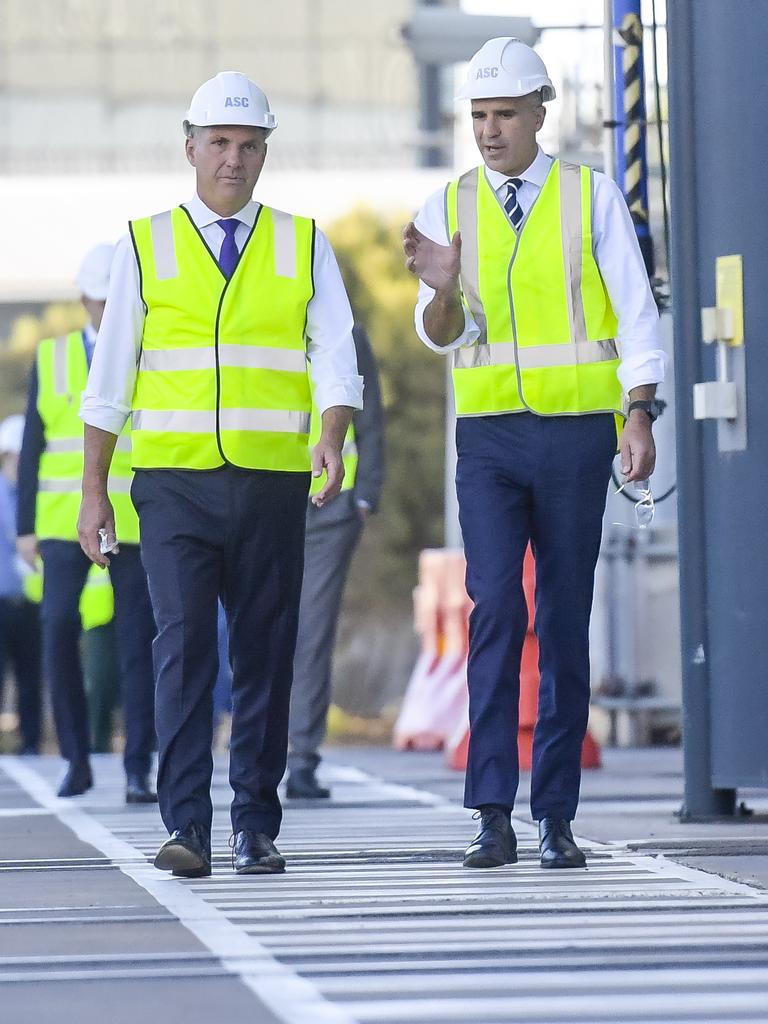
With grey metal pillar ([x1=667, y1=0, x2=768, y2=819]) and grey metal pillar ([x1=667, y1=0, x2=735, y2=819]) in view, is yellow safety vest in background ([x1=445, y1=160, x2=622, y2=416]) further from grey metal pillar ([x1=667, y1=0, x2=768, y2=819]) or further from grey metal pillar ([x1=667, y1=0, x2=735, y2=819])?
grey metal pillar ([x1=667, y1=0, x2=735, y2=819])

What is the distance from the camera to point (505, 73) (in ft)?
22.5

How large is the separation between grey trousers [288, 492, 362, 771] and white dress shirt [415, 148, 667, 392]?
10.5 feet

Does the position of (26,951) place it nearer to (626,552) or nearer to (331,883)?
(331,883)

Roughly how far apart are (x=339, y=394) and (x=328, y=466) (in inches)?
10.4

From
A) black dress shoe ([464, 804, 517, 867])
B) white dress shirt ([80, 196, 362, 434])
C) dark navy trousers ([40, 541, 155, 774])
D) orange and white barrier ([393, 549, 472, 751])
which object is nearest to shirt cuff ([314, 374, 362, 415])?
white dress shirt ([80, 196, 362, 434])

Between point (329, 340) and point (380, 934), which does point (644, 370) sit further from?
point (380, 934)

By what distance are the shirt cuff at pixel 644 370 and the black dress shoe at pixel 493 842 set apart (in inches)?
46.4

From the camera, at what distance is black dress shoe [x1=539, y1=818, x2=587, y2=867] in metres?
6.61

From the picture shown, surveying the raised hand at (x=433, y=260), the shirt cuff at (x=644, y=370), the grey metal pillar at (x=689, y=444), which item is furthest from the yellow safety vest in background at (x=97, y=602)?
the shirt cuff at (x=644, y=370)

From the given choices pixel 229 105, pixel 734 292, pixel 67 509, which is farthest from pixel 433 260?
pixel 67 509

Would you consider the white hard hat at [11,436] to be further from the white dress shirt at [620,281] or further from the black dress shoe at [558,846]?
the black dress shoe at [558,846]

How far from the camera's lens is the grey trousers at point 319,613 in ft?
32.4

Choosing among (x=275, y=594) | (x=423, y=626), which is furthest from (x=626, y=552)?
(x=275, y=594)

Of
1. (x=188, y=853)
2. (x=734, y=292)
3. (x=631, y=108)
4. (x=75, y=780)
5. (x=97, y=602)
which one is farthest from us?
(x=97, y=602)
